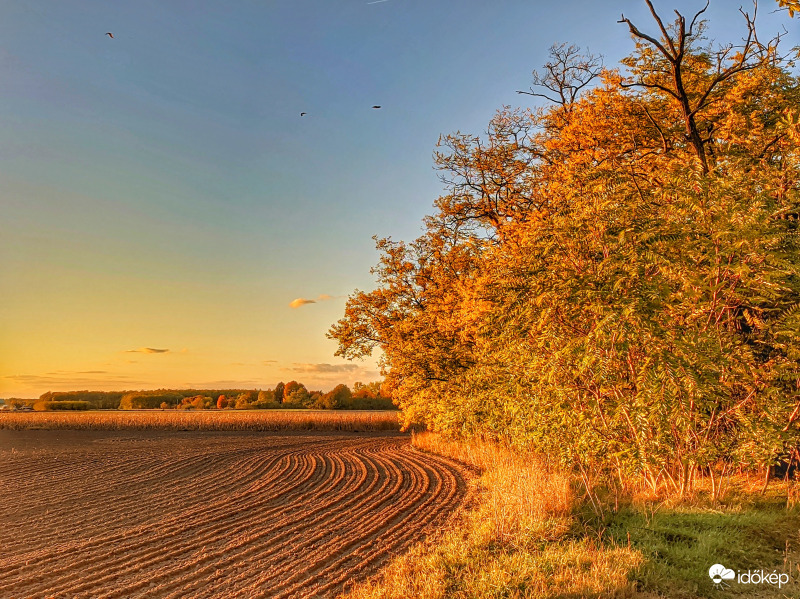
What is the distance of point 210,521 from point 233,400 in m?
97.8

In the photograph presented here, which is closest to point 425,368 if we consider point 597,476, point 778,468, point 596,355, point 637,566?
point 597,476

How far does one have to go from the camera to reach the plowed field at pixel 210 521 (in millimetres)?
8703

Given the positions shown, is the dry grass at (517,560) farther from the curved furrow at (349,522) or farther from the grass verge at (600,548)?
the curved furrow at (349,522)

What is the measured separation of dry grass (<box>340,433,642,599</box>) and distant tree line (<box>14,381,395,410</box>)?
76306 millimetres

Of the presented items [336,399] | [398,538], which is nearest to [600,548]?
[398,538]

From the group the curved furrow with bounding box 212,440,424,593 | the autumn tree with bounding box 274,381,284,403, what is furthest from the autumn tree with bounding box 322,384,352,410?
the curved furrow with bounding box 212,440,424,593

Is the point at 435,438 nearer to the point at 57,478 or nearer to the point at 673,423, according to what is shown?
the point at 57,478

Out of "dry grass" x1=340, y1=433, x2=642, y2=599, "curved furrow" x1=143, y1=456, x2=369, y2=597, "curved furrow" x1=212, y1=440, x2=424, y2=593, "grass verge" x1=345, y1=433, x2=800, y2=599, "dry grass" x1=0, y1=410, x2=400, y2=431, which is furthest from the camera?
"dry grass" x1=0, y1=410, x2=400, y2=431

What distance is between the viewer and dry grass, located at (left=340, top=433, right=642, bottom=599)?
6586 mm

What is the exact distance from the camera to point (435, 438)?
29.4m

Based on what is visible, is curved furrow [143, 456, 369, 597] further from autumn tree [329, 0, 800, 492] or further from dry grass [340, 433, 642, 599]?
autumn tree [329, 0, 800, 492]

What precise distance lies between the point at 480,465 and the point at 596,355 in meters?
13.8

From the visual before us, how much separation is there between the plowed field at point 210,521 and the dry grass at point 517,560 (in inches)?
50.7

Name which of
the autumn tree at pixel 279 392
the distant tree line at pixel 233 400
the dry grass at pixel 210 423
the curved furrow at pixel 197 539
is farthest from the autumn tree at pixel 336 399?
the curved furrow at pixel 197 539
